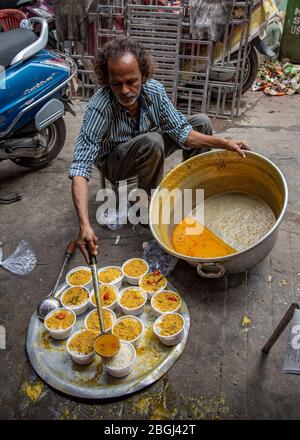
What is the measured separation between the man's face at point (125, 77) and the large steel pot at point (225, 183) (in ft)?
1.81

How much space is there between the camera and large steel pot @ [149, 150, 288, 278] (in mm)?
2066

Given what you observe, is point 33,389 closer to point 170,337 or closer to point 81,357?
point 81,357

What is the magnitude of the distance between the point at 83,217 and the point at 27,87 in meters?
1.56

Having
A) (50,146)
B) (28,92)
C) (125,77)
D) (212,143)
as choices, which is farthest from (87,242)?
(50,146)

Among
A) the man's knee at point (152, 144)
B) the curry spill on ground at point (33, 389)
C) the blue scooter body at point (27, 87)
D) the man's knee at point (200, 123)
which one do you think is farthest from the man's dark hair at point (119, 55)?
the curry spill on ground at point (33, 389)

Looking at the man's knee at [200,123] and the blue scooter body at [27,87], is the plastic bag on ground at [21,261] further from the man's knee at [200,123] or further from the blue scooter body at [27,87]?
the man's knee at [200,123]

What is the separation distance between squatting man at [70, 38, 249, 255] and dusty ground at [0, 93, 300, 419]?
51cm

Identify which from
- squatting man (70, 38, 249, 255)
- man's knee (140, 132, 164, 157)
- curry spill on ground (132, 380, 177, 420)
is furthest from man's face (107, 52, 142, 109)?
curry spill on ground (132, 380, 177, 420)

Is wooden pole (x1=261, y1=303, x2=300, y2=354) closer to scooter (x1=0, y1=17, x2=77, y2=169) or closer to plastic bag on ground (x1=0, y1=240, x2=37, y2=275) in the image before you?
plastic bag on ground (x1=0, y1=240, x2=37, y2=275)

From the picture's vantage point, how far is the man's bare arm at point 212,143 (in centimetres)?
231

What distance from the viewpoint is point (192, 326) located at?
203cm
